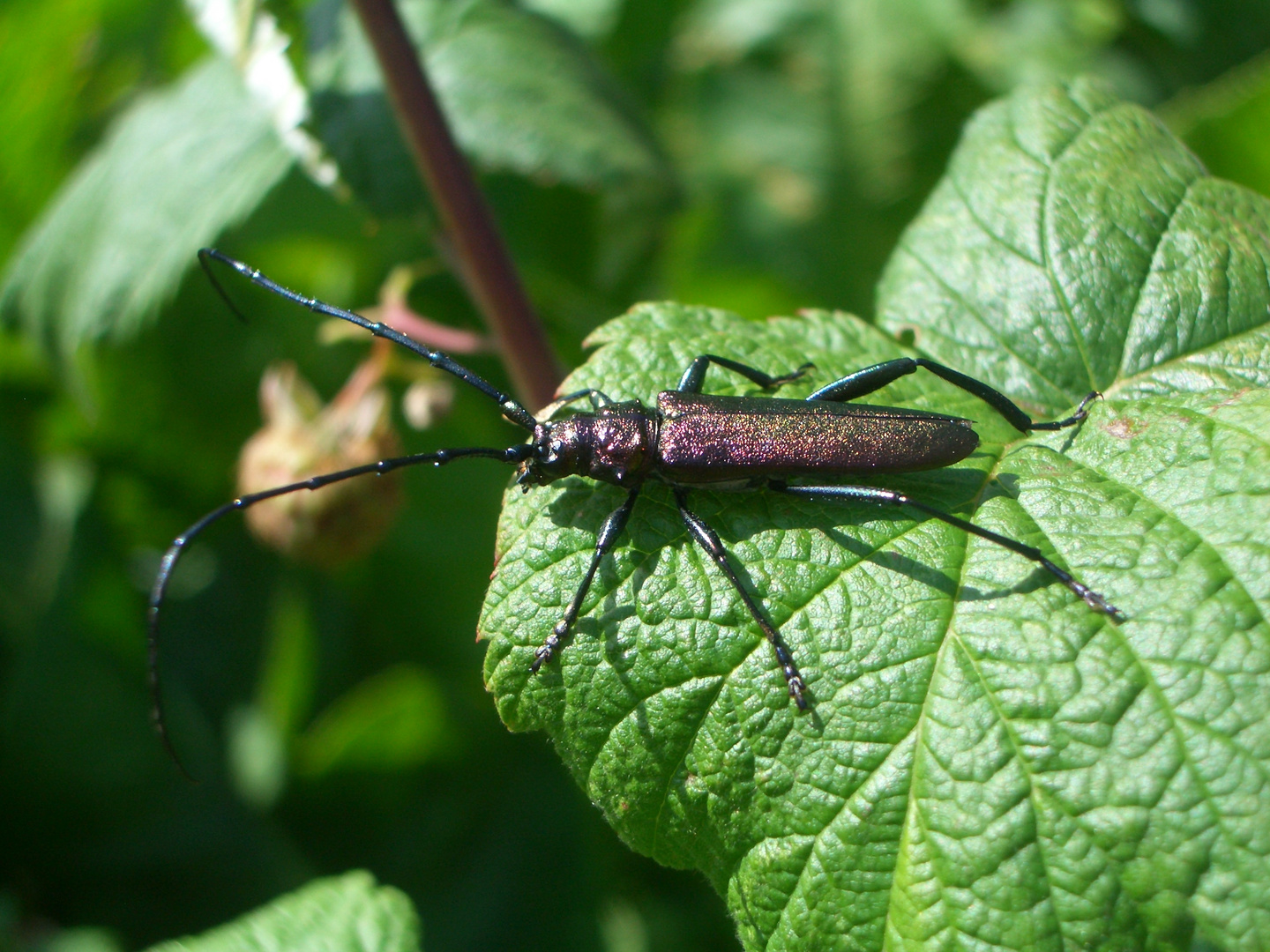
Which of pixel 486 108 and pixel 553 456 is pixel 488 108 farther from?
pixel 553 456

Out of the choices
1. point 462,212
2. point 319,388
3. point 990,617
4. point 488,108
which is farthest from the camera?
point 319,388

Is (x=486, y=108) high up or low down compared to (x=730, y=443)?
up

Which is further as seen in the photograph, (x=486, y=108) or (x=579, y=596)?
(x=486, y=108)

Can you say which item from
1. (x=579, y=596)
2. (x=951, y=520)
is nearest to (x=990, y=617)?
(x=951, y=520)

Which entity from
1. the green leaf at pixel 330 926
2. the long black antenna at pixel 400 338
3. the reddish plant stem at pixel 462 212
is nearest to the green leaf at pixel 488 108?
the reddish plant stem at pixel 462 212

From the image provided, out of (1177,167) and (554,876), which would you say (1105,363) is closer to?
(1177,167)

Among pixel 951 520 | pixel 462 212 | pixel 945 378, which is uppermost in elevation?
pixel 462 212
